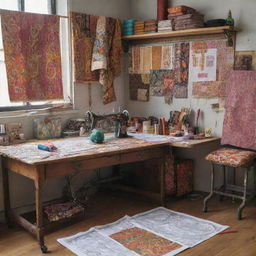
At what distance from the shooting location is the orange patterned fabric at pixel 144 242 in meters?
2.91

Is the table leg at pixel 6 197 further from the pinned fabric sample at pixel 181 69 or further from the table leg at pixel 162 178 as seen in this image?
the pinned fabric sample at pixel 181 69

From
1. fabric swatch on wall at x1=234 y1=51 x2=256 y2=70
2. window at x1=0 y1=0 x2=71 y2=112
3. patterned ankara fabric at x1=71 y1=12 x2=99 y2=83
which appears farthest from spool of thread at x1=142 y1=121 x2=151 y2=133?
fabric swatch on wall at x1=234 y1=51 x2=256 y2=70

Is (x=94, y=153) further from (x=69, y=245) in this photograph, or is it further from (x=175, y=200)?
(x=175, y=200)

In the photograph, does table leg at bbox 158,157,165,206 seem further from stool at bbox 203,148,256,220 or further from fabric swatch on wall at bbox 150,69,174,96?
fabric swatch on wall at bbox 150,69,174,96

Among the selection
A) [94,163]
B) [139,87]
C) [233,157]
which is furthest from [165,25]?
[94,163]

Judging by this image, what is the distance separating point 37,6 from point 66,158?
182cm

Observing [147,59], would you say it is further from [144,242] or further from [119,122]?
[144,242]

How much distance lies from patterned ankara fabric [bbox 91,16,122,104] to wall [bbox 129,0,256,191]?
382 mm

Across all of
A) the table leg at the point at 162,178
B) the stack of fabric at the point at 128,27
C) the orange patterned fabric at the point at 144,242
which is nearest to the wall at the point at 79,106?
the stack of fabric at the point at 128,27

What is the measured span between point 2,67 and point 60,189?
4.55 feet

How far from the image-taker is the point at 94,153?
3.15m

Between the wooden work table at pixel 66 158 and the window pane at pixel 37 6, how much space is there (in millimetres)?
1355

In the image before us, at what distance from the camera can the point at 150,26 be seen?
13.8 ft

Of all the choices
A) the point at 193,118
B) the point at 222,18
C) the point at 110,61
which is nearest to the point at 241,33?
the point at 222,18
